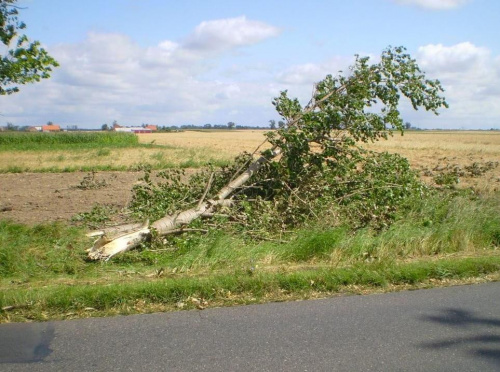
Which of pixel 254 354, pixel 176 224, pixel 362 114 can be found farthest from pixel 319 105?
pixel 254 354

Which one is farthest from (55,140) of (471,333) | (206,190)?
(471,333)

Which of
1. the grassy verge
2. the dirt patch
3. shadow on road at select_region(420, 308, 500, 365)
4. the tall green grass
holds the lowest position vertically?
shadow on road at select_region(420, 308, 500, 365)

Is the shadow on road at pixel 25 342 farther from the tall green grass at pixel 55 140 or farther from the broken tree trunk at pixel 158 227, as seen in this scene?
the tall green grass at pixel 55 140

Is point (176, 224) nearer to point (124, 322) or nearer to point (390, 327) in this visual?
point (124, 322)

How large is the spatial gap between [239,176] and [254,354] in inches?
213

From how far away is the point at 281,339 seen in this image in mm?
4367

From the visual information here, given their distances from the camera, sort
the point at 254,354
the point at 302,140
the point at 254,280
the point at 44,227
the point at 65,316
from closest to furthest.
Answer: the point at 254,354 < the point at 65,316 < the point at 254,280 < the point at 44,227 < the point at 302,140

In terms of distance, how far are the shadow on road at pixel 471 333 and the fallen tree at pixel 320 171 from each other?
A: 3.53 meters

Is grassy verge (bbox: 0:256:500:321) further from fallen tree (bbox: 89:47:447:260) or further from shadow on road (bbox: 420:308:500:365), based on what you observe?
fallen tree (bbox: 89:47:447:260)

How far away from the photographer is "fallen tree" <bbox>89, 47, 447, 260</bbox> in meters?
8.61

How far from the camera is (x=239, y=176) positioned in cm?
932

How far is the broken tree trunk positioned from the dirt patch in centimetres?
210

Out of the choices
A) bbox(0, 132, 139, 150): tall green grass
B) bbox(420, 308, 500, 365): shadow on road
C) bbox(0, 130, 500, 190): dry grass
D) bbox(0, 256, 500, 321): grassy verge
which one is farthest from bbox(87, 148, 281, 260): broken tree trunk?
bbox(0, 132, 139, 150): tall green grass

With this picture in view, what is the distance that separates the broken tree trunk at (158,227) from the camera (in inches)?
271
